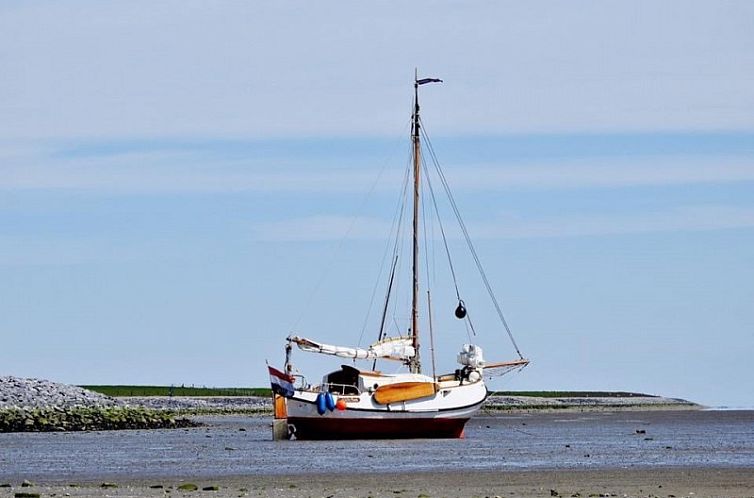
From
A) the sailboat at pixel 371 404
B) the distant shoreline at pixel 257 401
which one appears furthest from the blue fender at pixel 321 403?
the distant shoreline at pixel 257 401

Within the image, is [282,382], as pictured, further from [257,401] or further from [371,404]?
[257,401]

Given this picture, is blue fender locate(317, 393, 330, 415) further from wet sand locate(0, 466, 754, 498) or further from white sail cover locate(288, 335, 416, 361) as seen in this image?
wet sand locate(0, 466, 754, 498)

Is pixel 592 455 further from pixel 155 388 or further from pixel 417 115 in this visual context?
pixel 155 388

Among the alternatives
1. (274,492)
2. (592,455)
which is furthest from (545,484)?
(592,455)

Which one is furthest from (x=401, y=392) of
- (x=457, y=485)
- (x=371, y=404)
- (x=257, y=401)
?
(x=257, y=401)

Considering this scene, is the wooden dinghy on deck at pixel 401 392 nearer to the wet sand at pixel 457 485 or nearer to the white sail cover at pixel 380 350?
the white sail cover at pixel 380 350

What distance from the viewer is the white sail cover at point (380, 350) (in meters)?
69.9

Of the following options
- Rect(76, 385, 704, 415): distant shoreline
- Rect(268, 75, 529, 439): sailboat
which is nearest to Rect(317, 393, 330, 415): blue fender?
Rect(268, 75, 529, 439): sailboat

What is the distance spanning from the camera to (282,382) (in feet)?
208

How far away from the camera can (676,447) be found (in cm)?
5759

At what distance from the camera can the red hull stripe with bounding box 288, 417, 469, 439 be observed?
211ft

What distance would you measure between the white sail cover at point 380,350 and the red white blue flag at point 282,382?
5729 millimetres

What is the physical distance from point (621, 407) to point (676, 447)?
9024cm

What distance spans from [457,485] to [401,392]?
1103 inches
